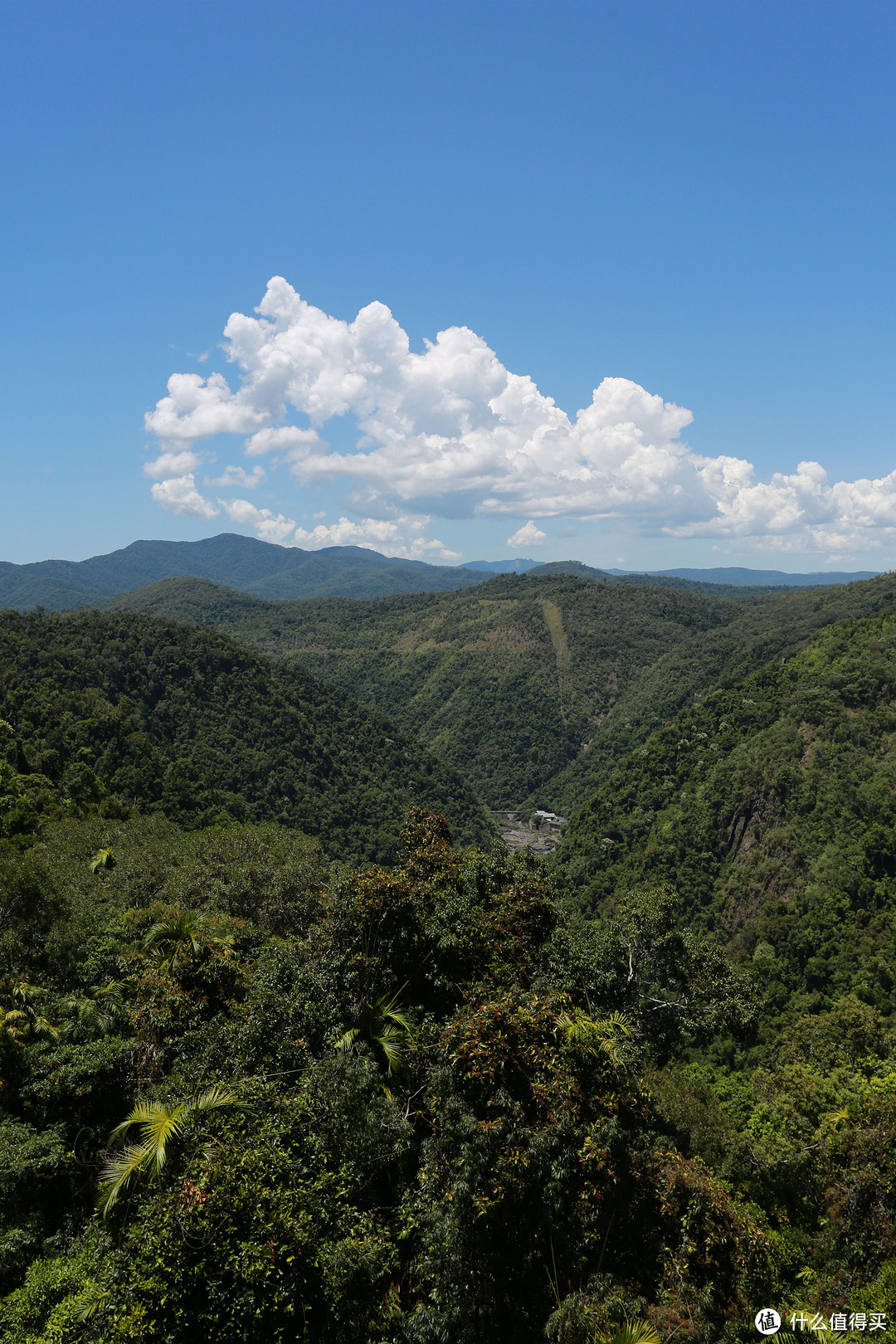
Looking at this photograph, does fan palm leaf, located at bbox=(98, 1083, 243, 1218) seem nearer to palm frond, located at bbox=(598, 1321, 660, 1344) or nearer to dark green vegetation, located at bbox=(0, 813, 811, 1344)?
dark green vegetation, located at bbox=(0, 813, 811, 1344)

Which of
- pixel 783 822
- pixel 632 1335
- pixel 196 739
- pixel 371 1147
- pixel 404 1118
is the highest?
pixel 371 1147

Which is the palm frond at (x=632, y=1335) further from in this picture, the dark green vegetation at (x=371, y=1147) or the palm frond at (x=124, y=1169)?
the palm frond at (x=124, y=1169)

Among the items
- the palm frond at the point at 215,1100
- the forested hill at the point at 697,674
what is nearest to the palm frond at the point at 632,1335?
the palm frond at the point at 215,1100

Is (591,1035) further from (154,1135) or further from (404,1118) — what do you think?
(154,1135)

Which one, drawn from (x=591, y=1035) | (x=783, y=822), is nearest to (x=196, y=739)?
(x=783, y=822)

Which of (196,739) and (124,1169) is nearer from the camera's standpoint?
(124,1169)

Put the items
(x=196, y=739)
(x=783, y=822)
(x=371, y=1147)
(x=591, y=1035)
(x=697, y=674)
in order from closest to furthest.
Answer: (x=371, y=1147), (x=591, y=1035), (x=783, y=822), (x=196, y=739), (x=697, y=674)
